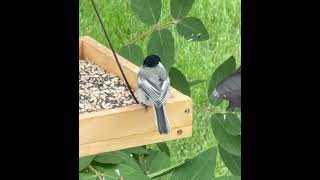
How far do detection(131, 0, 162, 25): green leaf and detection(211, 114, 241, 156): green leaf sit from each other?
0.23 metres

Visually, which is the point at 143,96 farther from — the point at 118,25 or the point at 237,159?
the point at 118,25

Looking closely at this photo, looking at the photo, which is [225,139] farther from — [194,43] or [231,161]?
[194,43]

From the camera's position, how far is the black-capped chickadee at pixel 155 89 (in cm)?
106

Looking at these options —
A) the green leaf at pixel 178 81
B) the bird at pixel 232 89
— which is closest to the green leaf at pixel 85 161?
the bird at pixel 232 89

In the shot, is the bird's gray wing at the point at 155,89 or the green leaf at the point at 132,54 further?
the green leaf at the point at 132,54

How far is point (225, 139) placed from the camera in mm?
1334

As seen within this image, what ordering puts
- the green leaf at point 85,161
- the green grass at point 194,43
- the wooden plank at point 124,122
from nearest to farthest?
the wooden plank at point 124,122 < the green leaf at point 85,161 < the green grass at point 194,43

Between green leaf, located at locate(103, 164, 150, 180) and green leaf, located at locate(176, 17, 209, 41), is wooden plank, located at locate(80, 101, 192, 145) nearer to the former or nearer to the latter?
green leaf, located at locate(103, 164, 150, 180)

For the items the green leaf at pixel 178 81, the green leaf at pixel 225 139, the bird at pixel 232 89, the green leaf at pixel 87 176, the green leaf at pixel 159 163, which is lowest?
the green leaf at pixel 159 163

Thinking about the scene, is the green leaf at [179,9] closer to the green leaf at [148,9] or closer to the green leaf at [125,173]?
the green leaf at [148,9]

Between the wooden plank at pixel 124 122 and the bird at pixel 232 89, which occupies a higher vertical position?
the bird at pixel 232 89

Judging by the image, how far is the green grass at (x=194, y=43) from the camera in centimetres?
184

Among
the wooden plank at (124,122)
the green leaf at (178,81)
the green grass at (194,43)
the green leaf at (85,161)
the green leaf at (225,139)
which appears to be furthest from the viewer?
the green grass at (194,43)

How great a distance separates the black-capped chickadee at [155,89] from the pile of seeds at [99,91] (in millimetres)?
37
